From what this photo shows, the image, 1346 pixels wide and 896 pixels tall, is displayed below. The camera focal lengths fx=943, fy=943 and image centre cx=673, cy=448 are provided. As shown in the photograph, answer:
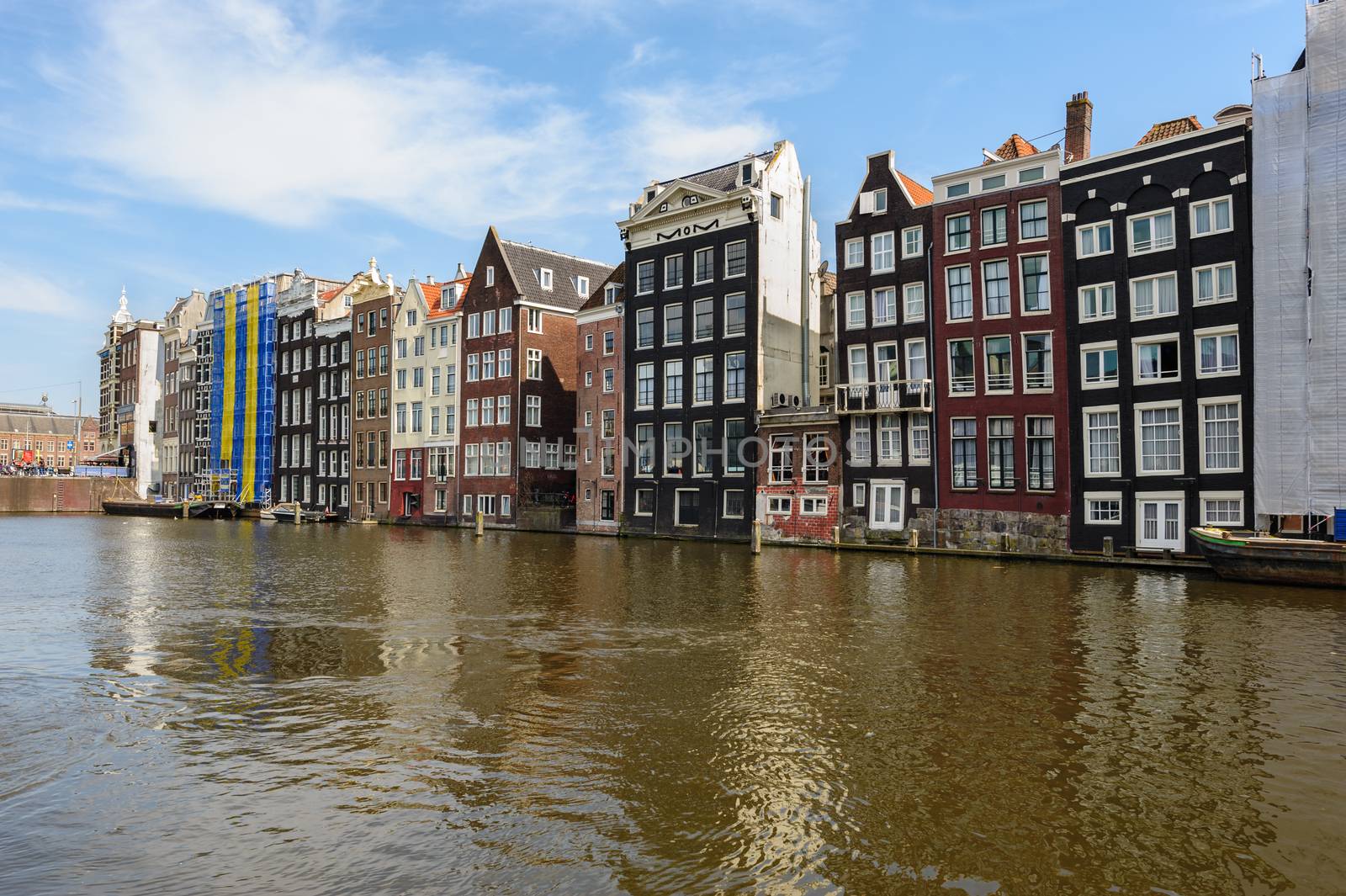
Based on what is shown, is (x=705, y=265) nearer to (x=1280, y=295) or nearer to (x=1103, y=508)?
(x=1103, y=508)

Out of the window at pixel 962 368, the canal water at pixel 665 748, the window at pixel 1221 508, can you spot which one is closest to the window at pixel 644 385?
the window at pixel 962 368

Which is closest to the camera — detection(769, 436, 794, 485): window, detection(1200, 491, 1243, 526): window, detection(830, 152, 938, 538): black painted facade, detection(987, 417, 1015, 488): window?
detection(1200, 491, 1243, 526): window

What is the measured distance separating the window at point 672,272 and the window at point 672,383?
18.1ft

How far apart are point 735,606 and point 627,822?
58.2ft

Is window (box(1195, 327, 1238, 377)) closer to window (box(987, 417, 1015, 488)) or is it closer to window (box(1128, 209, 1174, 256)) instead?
window (box(1128, 209, 1174, 256))

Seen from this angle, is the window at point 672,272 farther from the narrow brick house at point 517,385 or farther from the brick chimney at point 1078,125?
the brick chimney at point 1078,125

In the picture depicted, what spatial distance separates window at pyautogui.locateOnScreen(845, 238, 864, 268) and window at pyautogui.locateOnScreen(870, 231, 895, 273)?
63cm

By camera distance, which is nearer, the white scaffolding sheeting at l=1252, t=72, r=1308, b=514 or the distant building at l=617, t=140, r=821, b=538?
the white scaffolding sheeting at l=1252, t=72, r=1308, b=514

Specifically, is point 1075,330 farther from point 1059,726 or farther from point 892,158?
point 1059,726

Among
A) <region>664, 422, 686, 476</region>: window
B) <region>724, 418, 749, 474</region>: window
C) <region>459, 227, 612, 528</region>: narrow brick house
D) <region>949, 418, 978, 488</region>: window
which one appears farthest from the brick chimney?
<region>459, 227, 612, 528</region>: narrow brick house

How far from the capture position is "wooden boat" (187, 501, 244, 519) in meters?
98.0

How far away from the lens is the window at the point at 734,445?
60.5 metres

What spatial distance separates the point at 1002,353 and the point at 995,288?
3.54 m

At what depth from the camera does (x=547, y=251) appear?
82500 mm
